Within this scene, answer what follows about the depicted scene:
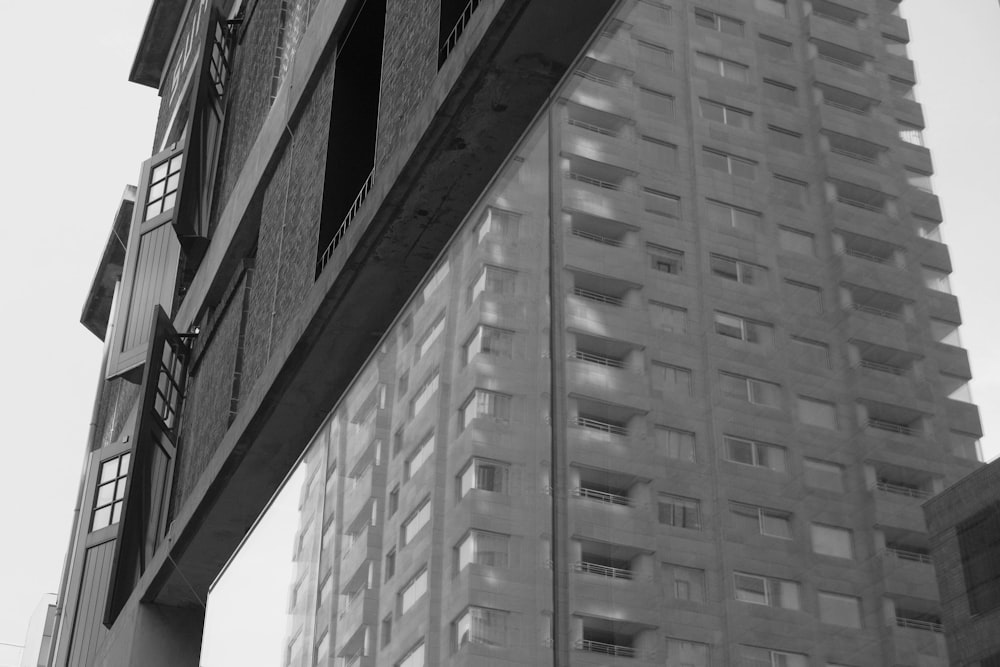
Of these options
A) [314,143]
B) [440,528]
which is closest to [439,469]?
[440,528]

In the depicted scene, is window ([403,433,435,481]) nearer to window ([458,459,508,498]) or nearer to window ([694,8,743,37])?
window ([458,459,508,498])

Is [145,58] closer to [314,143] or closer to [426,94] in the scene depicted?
[314,143]

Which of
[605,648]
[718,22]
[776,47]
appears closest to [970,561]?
[605,648]

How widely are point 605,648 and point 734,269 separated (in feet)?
5.57

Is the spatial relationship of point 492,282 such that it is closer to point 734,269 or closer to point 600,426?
point 600,426

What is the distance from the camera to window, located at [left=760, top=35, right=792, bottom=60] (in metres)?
5.51

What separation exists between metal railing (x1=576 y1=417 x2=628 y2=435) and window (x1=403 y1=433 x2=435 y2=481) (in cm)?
182

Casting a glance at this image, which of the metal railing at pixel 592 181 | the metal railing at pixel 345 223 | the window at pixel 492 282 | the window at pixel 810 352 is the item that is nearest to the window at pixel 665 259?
the metal railing at pixel 592 181

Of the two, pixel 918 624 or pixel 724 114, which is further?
pixel 724 114

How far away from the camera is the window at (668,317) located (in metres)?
5.62

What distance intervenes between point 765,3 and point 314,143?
7.95 metres

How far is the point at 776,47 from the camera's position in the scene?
557 cm

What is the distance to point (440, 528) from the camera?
717 centimetres

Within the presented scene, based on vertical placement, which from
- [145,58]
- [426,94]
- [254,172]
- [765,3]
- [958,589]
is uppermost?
[145,58]
